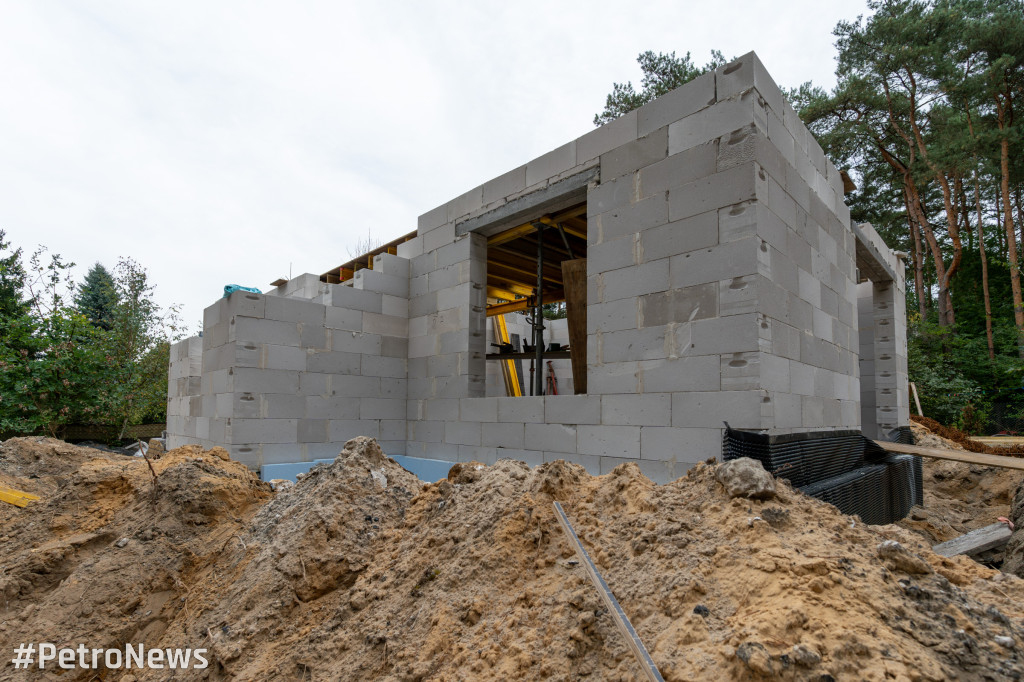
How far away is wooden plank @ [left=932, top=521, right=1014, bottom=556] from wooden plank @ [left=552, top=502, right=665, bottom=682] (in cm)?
315

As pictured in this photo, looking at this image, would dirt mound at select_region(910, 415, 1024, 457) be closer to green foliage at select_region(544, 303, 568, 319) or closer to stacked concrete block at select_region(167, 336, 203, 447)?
stacked concrete block at select_region(167, 336, 203, 447)

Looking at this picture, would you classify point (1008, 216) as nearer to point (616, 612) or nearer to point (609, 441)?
point (609, 441)

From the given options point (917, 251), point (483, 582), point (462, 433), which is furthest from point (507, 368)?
point (917, 251)

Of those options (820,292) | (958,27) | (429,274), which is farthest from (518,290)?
(958,27)

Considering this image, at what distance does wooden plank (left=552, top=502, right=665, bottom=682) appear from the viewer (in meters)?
1.47

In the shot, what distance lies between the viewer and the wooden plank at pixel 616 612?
147 centimetres

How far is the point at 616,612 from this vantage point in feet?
5.46

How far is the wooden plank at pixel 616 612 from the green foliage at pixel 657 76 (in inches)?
653

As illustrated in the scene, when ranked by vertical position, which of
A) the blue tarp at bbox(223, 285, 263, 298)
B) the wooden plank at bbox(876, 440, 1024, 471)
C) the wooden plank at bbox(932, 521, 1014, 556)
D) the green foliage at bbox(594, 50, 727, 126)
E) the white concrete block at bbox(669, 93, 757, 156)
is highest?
the green foliage at bbox(594, 50, 727, 126)

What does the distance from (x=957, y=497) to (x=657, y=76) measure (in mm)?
15112

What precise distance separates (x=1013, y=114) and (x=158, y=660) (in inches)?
846

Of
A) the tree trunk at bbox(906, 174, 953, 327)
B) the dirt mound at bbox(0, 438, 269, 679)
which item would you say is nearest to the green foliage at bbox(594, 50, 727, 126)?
the tree trunk at bbox(906, 174, 953, 327)

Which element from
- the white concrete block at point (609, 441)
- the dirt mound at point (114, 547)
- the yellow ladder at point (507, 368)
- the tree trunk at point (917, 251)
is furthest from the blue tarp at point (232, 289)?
the tree trunk at point (917, 251)

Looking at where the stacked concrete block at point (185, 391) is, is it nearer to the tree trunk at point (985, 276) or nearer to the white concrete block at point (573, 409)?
the white concrete block at point (573, 409)
